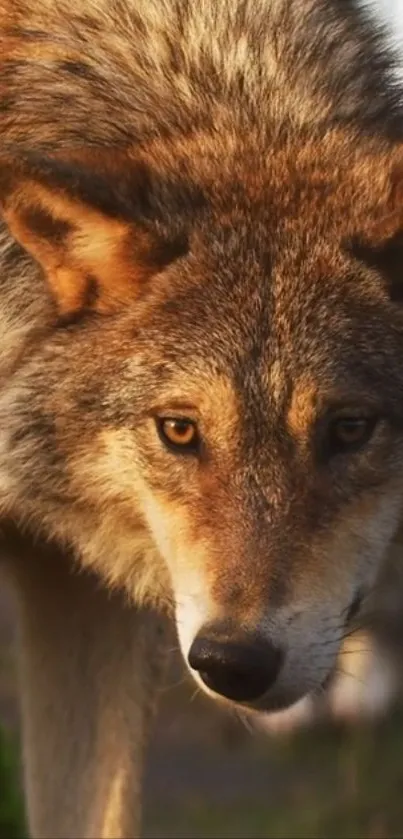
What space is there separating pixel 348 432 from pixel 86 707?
171 cm

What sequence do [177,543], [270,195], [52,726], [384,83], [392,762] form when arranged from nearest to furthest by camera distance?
[177,543] → [270,195] → [384,83] → [52,726] → [392,762]

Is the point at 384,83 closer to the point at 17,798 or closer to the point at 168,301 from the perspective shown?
the point at 168,301

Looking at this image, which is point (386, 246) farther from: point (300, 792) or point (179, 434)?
point (300, 792)

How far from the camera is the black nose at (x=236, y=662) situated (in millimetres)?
3590

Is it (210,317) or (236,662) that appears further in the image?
(210,317)

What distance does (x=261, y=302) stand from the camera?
394cm

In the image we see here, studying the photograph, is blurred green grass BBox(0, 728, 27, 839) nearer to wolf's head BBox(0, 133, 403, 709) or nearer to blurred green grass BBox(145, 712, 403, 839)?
wolf's head BBox(0, 133, 403, 709)

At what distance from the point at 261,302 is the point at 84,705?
174 cm

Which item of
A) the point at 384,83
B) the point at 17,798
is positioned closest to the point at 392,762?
the point at 17,798

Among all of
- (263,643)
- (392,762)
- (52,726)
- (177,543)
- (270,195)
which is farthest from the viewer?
(392,762)

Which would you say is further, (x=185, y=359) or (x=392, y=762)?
(x=392, y=762)

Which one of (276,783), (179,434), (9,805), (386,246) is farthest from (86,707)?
(276,783)

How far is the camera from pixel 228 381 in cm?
383

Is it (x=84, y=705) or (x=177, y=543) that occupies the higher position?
(x=177, y=543)
